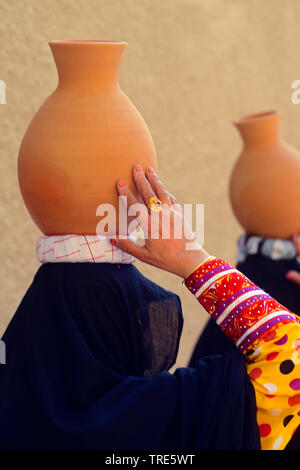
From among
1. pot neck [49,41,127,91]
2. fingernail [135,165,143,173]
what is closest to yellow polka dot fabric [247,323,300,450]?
fingernail [135,165,143,173]

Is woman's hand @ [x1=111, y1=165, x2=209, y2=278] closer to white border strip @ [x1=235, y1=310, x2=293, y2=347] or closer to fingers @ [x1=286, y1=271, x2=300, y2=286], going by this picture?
white border strip @ [x1=235, y1=310, x2=293, y2=347]

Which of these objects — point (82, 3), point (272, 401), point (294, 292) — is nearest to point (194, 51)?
point (82, 3)

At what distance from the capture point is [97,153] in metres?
1.48

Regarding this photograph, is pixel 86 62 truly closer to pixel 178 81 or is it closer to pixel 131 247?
pixel 131 247

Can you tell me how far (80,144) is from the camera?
1.47 meters

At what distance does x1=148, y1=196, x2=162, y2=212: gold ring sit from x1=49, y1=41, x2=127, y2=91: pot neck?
27 cm

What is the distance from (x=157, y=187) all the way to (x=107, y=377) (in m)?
0.40

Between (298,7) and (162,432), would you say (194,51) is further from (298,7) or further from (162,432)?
(162,432)

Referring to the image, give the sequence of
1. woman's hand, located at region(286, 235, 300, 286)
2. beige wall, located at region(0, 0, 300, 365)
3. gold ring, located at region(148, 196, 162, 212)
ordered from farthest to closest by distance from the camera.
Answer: beige wall, located at region(0, 0, 300, 365) < woman's hand, located at region(286, 235, 300, 286) < gold ring, located at region(148, 196, 162, 212)

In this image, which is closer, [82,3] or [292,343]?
[292,343]

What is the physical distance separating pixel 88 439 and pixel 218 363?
0.93 feet

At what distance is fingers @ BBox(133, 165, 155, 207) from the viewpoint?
1.49 metres

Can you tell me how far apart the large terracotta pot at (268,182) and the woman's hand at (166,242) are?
92 centimetres

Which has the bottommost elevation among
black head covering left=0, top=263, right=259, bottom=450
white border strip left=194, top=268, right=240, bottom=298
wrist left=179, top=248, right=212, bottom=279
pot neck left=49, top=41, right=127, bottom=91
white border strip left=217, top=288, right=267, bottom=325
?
black head covering left=0, top=263, right=259, bottom=450
